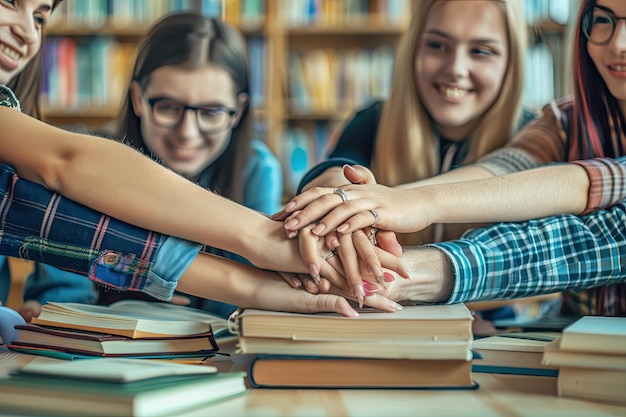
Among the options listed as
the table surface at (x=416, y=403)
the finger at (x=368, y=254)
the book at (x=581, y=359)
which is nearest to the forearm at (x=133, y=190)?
the finger at (x=368, y=254)

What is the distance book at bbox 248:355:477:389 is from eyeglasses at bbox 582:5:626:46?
746 mm

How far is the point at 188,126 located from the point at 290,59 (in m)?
1.90

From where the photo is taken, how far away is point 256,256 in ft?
3.11

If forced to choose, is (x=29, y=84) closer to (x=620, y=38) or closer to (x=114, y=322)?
(x=114, y=322)

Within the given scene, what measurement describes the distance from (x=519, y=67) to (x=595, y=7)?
1.09 ft

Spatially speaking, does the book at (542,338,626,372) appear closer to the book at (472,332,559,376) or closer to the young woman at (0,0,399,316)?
the book at (472,332,559,376)

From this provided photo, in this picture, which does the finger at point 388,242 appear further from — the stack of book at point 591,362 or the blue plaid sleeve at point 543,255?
the stack of book at point 591,362

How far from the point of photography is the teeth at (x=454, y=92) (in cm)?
159

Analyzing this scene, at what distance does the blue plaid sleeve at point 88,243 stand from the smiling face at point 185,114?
3.00 feet

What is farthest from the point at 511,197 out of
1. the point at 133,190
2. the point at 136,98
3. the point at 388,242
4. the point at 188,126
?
the point at 136,98

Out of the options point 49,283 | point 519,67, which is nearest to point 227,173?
point 49,283

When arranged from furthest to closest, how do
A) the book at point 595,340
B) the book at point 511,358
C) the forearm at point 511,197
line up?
the forearm at point 511,197
the book at point 511,358
the book at point 595,340

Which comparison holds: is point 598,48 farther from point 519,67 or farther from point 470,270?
point 470,270

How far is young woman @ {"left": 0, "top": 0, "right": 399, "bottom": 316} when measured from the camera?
3.05 feet
